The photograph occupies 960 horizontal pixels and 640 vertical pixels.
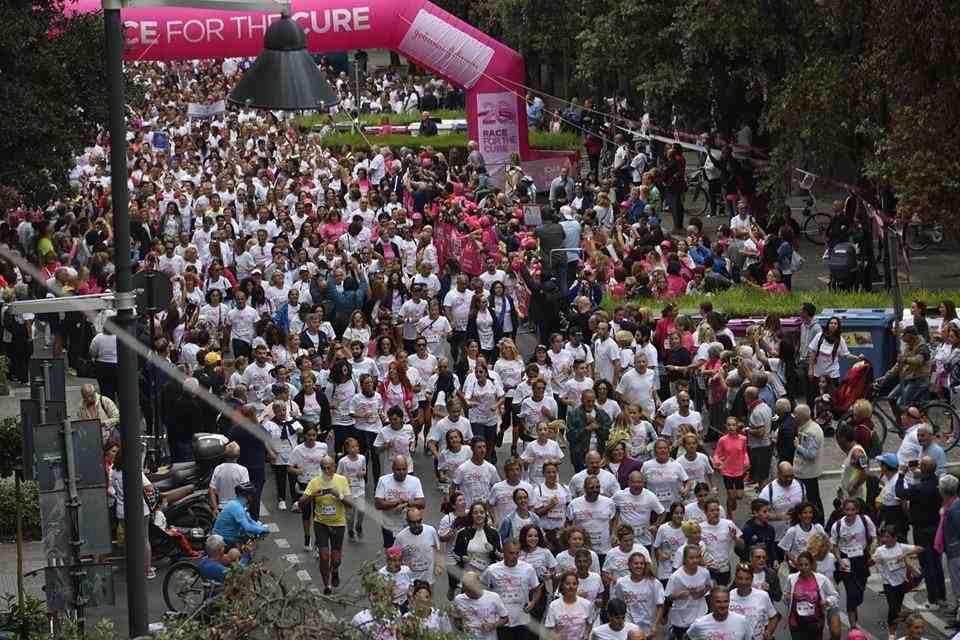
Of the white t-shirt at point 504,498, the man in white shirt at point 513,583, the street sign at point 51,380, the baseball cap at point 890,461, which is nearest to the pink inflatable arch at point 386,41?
the white t-shirt at point 504,498

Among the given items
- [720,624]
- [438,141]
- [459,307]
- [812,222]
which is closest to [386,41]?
[812,222]

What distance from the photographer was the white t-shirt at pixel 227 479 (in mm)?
16734

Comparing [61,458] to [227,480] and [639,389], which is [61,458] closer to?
[227,480]

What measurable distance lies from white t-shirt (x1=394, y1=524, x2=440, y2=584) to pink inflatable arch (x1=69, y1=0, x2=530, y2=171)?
1433 centimetres

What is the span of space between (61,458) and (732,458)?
759 centimetres

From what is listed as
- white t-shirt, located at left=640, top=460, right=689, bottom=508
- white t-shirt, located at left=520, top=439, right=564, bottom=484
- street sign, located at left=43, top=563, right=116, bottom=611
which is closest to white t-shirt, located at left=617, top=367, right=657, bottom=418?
white t-shirt, located at left=520, top=439, right=564, bottom=484

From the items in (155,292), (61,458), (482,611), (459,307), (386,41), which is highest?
(386,41)

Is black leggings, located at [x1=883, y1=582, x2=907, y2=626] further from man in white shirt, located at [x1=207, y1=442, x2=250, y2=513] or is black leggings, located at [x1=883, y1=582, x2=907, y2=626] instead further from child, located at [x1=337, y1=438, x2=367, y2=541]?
man in white shirt, located at [x1=207, y1=442, x2=250, y2=513]

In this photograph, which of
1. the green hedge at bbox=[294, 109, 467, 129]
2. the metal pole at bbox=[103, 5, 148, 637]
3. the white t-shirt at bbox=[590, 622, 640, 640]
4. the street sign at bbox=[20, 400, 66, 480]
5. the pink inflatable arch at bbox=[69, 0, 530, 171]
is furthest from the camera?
the green hedge at bbox=[294, 109, 467, 129]

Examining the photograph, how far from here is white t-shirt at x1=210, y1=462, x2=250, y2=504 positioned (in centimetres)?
1673

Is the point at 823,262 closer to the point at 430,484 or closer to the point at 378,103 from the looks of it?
the point at 430,484

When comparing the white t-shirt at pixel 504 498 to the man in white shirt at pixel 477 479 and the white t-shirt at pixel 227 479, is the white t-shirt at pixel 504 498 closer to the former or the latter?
the man in white shirt at pixel 477 479

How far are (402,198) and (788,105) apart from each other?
706 cm

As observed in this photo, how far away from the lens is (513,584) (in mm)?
14266
